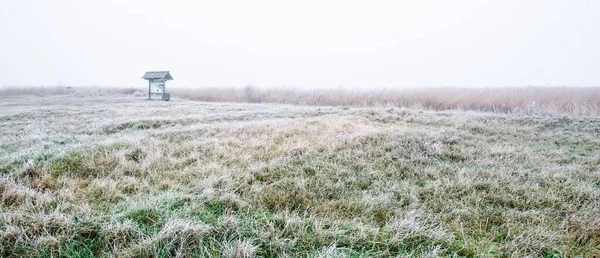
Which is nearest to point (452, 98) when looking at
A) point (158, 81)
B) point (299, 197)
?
point (299, 197)

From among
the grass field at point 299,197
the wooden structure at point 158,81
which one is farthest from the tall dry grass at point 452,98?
the grass field at point 299,197

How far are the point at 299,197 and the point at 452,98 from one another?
12560 mm

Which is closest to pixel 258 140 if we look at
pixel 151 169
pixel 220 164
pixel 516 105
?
pixel 220 164

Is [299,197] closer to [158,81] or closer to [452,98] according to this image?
[452,98]

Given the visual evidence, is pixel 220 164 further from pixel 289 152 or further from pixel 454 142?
pixel 454 142

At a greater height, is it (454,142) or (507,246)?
(454,142)

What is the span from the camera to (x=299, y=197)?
298 centimetres

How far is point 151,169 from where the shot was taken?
12.0 ft

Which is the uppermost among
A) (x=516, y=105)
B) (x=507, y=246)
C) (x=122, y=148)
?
(x=516, y=105)

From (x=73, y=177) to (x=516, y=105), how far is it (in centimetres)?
1384

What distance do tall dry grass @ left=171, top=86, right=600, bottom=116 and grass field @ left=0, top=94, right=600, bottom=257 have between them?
275 inches

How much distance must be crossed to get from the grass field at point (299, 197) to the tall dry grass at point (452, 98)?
22.9 ft

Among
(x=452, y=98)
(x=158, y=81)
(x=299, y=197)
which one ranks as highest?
(x=158, y=81)

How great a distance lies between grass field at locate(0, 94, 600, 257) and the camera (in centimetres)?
215
